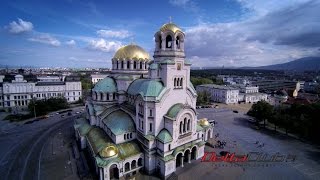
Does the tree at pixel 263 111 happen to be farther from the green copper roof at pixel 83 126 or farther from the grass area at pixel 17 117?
the grass area at pixel 17 117

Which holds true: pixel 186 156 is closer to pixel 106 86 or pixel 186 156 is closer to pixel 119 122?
pixel 119 122

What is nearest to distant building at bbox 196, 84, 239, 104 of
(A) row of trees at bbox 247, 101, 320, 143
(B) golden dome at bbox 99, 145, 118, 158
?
(A) row of trees at bbox 247, 101, 320, 143

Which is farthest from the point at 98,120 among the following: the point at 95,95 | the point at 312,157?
the point at 312,157

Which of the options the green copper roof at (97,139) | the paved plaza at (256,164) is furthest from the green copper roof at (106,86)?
the paved plaza at (256,164)

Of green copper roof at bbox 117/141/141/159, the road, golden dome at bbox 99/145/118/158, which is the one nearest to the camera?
golden dome at bbox 99/145/118/158

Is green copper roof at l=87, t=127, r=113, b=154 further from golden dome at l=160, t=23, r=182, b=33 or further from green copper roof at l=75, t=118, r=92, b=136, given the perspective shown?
golden dome at l=160, t=23, r=182, b=33

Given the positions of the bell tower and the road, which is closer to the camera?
the road

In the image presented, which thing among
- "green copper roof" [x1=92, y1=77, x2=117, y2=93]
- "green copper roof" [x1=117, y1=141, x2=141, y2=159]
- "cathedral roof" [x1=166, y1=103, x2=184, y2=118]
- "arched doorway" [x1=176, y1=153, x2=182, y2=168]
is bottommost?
"arched doorway" [x1=176, y1=153, x2=182, y2=168]
